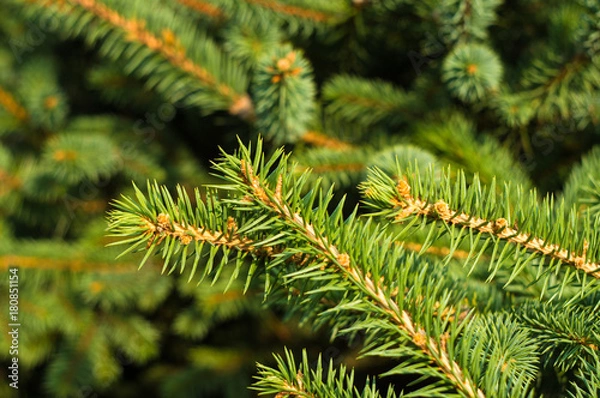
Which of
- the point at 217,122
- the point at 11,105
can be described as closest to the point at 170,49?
the point at 217,122

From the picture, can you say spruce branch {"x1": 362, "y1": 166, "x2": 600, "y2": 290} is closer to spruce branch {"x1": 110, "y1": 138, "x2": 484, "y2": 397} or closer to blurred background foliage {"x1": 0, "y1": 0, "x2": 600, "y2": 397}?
spruce branch {"x1": 110, "y1": 138, "x2": 484, "y2": 397}

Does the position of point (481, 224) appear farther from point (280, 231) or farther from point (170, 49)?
point (170, 49)

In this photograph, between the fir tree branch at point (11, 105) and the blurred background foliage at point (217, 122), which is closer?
the blurred background foliage at point (217, 122)

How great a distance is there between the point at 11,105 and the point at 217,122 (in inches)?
20.9

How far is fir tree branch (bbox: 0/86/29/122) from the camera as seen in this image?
5.07ft

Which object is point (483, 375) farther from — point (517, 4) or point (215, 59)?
point (517, 4)

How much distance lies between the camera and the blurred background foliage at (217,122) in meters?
1.05

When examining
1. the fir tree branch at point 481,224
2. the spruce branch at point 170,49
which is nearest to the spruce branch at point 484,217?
the fir tree branch at point 481,224

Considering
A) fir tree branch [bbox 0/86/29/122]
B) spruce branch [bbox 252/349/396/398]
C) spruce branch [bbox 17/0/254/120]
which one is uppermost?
spruce branch [bbox 252/349/396/398]

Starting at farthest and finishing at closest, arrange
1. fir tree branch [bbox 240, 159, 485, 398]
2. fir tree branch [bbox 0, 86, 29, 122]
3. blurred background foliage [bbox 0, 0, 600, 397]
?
fir tree branch [bbox 0, 86, 29, 122]
blurred background foliage [bbox 0, 0, 600, 397]
fir tree branch [bbox 240, 159, 485, 398]

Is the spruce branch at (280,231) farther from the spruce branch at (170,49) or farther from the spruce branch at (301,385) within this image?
the spruce branch at (170,49)

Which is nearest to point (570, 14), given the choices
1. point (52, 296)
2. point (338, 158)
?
point (338, 158)

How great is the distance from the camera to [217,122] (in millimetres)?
1442

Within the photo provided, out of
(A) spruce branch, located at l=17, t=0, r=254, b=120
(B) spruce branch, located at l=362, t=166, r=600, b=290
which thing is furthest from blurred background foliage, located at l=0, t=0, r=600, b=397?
(B) spruce branch, located at l=362, t=166, r=600, b=290
